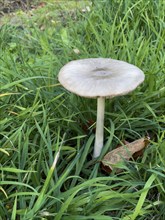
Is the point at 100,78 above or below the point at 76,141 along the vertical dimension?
above

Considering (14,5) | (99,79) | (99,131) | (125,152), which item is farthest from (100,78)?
(14,5)

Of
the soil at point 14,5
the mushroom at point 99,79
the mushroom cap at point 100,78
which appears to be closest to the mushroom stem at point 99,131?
the mushroom at point 99,79

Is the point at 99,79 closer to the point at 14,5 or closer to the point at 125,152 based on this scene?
the point at 125,152

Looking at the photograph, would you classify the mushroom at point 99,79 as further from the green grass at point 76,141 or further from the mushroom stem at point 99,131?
the green grass at point 76,141

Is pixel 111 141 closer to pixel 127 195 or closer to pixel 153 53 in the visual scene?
pixel 127 195

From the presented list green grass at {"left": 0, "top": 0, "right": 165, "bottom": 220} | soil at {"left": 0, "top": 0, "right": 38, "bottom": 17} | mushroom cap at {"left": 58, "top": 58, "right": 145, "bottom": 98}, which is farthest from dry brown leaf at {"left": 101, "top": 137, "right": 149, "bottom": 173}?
soil at {"left": 0, "top": 0, "right": 38, "bottom": 17}

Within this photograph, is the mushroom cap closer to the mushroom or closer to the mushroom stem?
the mushroom
